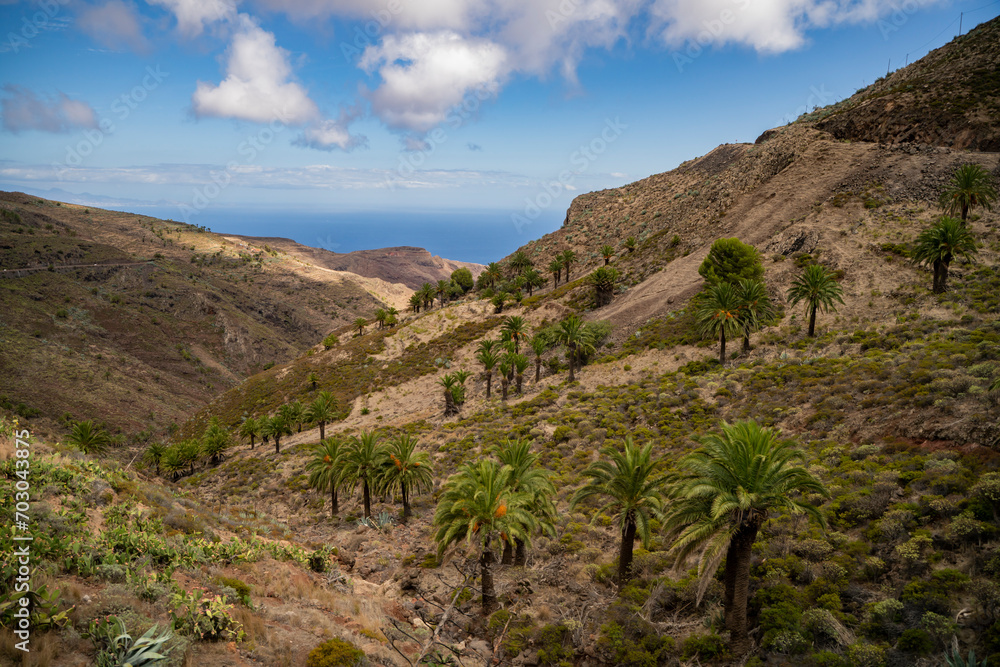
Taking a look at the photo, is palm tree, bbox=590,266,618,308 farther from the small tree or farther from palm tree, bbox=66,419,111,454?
palm tree, bbox=66,419,111,454

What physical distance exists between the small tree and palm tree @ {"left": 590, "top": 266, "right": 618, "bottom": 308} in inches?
615

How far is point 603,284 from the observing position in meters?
66.8

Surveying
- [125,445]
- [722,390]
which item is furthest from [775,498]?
[125,445]

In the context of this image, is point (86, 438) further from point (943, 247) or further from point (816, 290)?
point (943, 247)

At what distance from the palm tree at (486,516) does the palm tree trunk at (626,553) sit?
4193mm

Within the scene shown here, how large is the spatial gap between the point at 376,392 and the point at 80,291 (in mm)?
77162

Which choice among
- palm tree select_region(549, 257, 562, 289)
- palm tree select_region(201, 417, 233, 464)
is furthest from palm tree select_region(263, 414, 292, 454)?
palm tree select_region(549, 257, 562, 289)

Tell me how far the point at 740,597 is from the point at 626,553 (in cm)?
591

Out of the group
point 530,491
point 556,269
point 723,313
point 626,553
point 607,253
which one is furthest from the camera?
point 556,269

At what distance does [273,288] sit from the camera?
148125 millimetres

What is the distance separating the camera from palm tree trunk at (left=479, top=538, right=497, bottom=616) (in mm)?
19922

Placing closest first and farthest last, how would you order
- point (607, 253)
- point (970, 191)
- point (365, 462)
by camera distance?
point (365, 462), point (970, 191), point (607, 253)

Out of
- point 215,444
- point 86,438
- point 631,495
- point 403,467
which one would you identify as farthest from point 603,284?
point 86,438

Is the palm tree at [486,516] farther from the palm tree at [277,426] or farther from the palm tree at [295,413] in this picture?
the palm tree at [277,426]
